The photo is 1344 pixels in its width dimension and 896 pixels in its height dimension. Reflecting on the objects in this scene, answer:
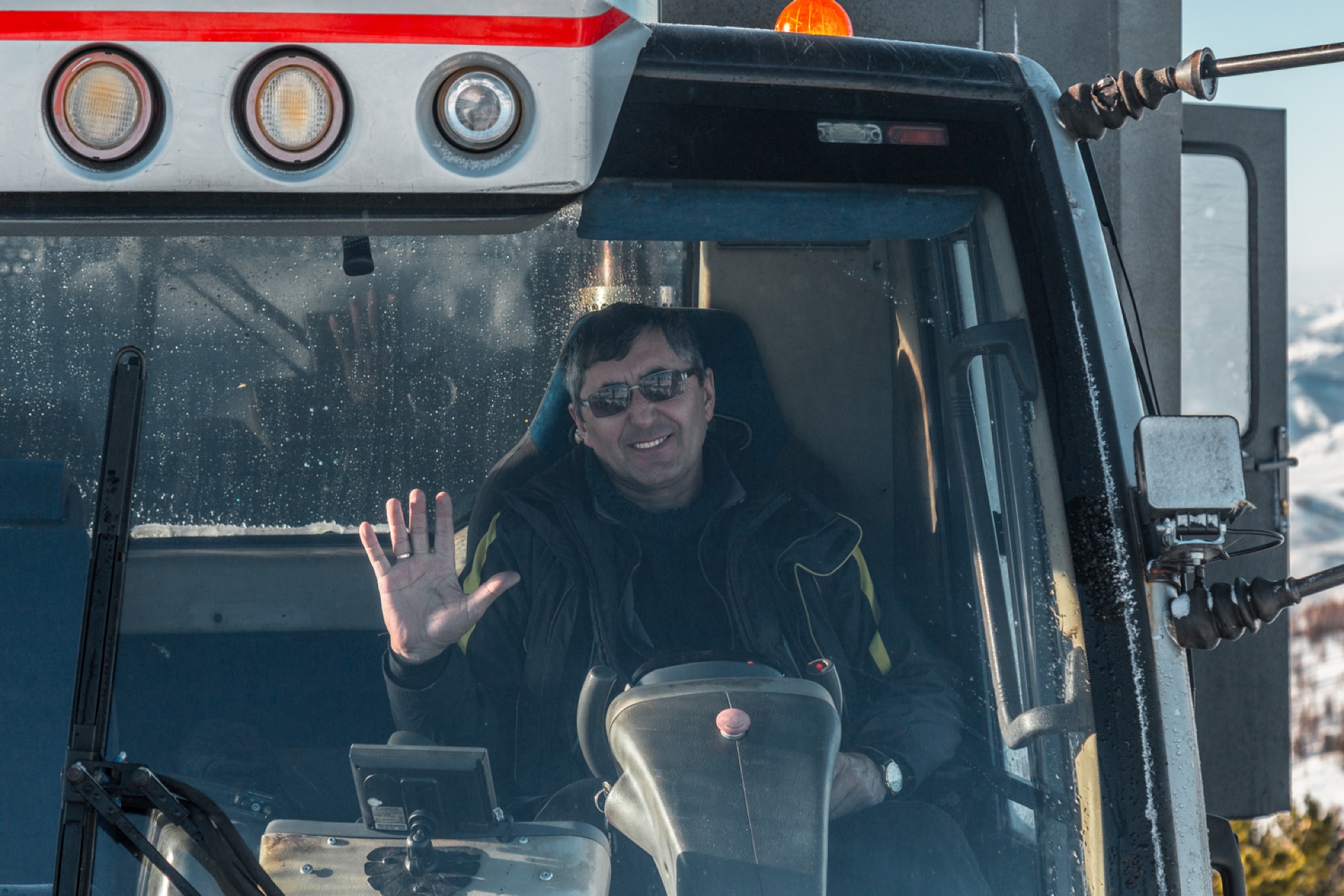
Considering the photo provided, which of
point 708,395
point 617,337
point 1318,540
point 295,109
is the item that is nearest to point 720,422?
point 708,395

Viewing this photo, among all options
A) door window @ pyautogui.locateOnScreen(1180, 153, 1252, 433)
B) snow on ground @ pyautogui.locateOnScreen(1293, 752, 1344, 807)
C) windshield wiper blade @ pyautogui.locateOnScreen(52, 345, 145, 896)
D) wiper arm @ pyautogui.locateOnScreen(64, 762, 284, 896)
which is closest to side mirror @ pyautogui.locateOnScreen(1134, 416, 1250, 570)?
wiper arm @ pyautogui.locateOnScreen(64, 762, 284, 896)

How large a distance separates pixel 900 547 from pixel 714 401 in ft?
1.05

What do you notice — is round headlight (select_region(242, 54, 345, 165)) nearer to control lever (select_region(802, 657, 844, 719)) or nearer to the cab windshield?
the cab windshield

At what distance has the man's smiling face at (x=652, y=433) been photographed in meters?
1.70

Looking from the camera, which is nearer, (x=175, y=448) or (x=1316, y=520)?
(x=175, y=448)

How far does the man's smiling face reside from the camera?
1.70m

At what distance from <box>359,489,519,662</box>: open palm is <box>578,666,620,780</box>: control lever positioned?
0.17 meters

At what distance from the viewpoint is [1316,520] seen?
80.8 ft

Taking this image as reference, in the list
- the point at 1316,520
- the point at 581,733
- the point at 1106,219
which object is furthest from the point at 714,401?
the point at 1316,520

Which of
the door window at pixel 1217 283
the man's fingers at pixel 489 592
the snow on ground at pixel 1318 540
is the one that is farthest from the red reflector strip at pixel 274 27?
the snow on ground at pixel 1318 540

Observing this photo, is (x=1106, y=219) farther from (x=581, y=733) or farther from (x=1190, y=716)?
(x=581, y=733)

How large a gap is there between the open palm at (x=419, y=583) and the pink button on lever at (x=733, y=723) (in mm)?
323

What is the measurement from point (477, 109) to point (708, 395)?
0.51 m

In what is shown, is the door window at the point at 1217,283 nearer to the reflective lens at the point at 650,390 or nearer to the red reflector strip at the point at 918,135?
the red reflector strip at the point at 918,135
